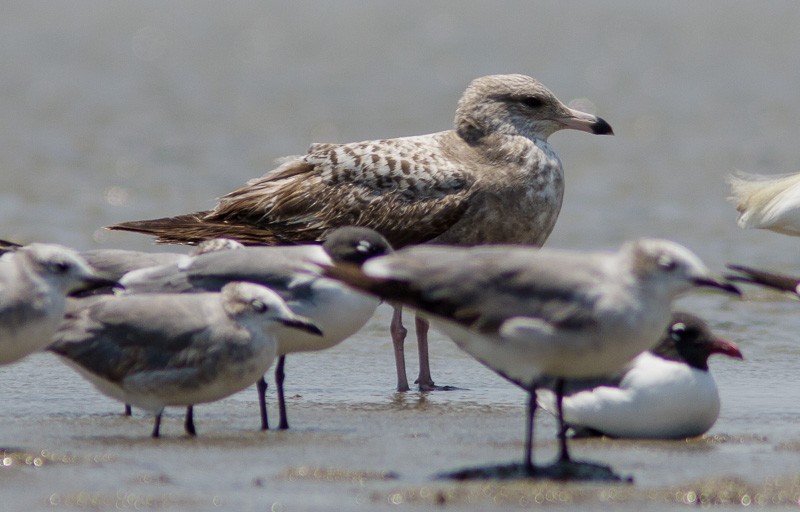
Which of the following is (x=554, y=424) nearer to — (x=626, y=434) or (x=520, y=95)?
(x=626, y=434)

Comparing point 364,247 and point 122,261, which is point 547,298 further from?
point 122,261

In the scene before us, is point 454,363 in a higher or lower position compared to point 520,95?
lower

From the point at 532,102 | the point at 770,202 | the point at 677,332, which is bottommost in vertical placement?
the point at 677,332

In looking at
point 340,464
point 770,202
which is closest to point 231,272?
point 340,464

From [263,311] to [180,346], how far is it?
38 centimetres

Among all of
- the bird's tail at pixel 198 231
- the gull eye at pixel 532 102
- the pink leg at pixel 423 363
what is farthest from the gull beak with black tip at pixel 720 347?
the bird's tail at pixel 198 231

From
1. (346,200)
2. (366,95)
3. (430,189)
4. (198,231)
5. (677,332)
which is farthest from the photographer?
(366,95)

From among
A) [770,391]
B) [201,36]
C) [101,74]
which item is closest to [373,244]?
[770,391]

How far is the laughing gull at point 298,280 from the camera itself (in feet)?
22.6

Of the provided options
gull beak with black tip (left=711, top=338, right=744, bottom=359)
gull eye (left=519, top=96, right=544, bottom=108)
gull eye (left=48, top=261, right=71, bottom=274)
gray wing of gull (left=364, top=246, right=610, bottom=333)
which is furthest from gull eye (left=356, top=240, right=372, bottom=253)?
gull eye (left=519, top=96, right=544, bottom=108)

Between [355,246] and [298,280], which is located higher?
[355,246]

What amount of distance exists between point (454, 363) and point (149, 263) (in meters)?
2.48

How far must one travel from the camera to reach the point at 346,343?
10.1 meters

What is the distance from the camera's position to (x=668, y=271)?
5660mm
